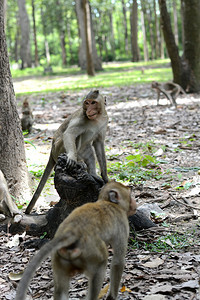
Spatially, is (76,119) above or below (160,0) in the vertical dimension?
below

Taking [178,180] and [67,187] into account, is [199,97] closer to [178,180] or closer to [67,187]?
[178,180]

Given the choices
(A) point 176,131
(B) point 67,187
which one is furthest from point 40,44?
(B) point 67,187

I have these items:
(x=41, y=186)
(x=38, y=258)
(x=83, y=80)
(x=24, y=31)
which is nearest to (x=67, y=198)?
(x=41, y=186)

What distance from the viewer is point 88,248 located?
243 cm

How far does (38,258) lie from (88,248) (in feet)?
1.09

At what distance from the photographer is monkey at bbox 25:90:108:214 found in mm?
4582

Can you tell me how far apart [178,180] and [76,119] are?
5.95ft

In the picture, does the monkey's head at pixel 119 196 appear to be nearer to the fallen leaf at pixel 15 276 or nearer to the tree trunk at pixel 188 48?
the fallen leaf at pixel 15 276

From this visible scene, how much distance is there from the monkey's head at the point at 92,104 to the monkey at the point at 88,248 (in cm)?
182

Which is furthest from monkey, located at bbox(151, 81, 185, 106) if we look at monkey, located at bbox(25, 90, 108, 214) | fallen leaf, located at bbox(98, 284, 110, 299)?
fallen leaf, located at bbox(98, 284, 110, 299)

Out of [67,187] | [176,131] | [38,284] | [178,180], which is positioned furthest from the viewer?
[176,131]

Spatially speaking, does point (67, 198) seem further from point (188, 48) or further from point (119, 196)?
point (188, 48)

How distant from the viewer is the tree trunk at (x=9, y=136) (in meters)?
4.87

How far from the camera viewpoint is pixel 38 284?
344 centimetres
